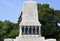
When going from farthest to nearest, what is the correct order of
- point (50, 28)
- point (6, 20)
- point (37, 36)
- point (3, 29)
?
point (6, 20) < point (3, 29) < point (50, 28) < point (37, 36)

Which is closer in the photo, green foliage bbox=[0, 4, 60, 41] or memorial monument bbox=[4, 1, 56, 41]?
memorial monument bbox=[4, 1, 56, 41]

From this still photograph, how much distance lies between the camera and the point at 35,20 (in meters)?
37.3

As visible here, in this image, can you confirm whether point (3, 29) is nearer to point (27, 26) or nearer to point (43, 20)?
point (43, 20)

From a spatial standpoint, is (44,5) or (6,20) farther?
(6,20)

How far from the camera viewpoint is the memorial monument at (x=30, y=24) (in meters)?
37.2

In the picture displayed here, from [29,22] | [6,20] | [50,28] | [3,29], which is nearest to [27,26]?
[29,22]

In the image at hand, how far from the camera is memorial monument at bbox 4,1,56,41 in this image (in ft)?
122

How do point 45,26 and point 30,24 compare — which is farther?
point 45,26

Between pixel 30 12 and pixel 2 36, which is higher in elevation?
pixel 30 12

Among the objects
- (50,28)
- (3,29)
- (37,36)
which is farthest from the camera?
(3,29)

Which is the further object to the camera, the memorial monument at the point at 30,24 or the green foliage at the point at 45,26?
the green foliage at the point at 45,26

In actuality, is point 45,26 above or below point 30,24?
below

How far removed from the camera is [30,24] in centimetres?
3744

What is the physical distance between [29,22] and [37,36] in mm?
2043
